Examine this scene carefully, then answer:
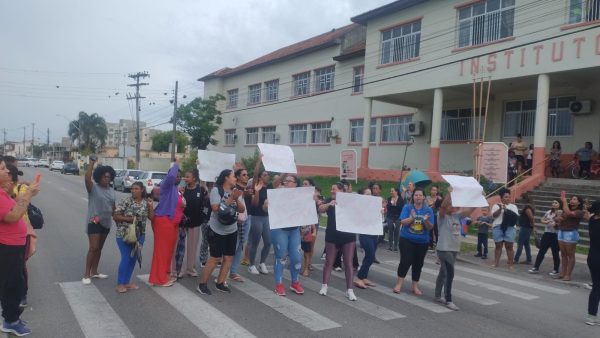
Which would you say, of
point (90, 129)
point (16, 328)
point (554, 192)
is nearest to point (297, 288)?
point (16, 328)

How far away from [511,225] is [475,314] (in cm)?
478

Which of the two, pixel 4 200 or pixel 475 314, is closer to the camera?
pixel 4 200

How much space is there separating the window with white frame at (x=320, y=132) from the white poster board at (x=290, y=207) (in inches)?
966

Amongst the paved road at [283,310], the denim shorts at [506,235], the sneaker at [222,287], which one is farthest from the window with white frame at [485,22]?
the sneaker at [222,287]

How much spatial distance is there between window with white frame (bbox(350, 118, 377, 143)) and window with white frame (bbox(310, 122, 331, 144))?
2.19m

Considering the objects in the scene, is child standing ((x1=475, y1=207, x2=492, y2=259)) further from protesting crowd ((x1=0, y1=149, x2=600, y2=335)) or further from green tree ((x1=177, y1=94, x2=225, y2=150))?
green tree ((x1=177, y1=94, x2=225, y2=150))

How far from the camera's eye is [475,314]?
6.68 metres

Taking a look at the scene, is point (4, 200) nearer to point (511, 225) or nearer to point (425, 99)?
point (511, 225)

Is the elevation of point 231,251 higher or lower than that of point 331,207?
lower

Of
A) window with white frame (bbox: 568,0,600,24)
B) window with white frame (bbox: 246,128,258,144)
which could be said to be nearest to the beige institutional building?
window with white frame (bbox: 568,0,600,24)

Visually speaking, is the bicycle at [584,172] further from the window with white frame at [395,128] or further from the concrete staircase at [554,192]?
the window with white frame at [395,128]

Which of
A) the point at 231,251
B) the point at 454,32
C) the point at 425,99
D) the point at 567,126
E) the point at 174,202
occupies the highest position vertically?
the point at 454,32

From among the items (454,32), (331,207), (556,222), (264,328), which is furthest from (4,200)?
(454,32)

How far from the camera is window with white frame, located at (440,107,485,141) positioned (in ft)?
75.3
